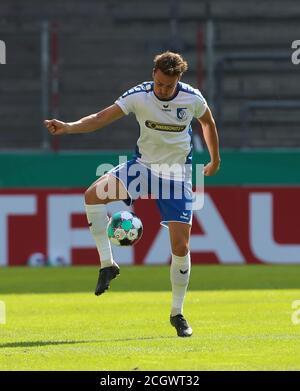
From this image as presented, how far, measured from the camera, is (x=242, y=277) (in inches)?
600

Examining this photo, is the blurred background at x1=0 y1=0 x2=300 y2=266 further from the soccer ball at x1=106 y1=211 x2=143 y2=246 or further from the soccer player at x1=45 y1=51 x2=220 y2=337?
the soccer player at x1=45 y1=51 x2=220 y2=337

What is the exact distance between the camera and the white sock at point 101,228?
9.26 m

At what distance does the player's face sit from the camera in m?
8.81

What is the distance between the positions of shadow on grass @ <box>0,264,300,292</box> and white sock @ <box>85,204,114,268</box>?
13.9ft

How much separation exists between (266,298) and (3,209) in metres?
5.75

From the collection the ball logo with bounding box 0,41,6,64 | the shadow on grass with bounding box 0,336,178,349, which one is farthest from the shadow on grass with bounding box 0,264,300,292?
the shadow on grass with bounding box 0,336,178,349

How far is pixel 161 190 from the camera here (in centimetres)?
923

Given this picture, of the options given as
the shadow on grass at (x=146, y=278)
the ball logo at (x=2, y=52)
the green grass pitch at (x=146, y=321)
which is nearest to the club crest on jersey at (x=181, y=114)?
the green grass pitch at (x=146, y=321)

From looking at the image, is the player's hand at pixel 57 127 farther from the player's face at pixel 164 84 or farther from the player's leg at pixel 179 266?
the player's leg at pixel 179 266

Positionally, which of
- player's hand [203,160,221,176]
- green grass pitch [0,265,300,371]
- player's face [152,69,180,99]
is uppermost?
player's face [152,69,180,99]

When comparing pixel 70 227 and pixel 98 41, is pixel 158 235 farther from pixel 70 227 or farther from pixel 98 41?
pixel 98 41

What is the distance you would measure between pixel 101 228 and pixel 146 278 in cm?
583
